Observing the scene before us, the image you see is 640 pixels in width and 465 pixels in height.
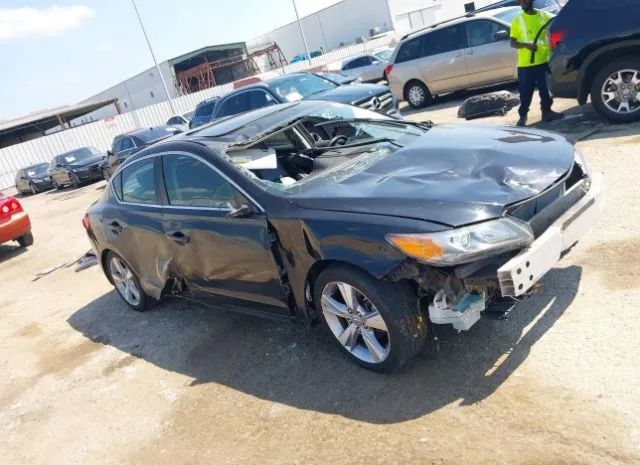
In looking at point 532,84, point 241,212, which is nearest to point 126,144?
point 532,84

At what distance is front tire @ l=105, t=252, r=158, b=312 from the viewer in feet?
18.3

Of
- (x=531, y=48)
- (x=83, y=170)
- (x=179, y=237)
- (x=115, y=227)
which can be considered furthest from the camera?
(x=83, y=170)

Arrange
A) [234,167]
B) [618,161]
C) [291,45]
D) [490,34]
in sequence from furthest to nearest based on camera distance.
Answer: [291,45] < [490,34] < [618,161] < [234,167]

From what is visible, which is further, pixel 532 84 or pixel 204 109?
pixel 204 109

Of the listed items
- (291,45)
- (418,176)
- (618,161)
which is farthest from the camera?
(291,45)

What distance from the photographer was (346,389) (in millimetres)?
3410

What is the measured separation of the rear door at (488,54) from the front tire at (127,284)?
28.3 feet

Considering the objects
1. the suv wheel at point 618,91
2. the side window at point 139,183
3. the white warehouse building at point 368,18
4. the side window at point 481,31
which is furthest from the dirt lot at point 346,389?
the white warehouse building at point 368,18

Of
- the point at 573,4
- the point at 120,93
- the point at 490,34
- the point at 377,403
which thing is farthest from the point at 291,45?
the point at 377,403

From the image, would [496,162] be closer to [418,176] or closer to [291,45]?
[418,176]

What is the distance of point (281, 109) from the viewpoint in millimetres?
4938

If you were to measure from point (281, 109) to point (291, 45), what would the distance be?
2712 inches

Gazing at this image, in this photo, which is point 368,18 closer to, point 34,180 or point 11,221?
point 34,180

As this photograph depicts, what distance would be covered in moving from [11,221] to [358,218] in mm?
9625
